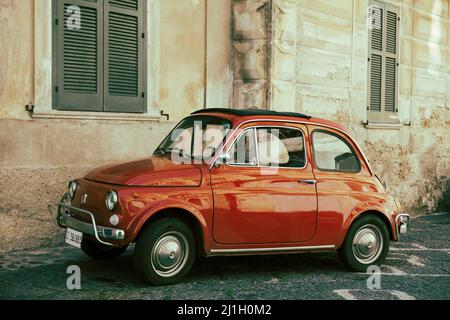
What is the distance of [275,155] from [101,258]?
6.96 feet

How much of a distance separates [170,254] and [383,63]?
27.3 feet

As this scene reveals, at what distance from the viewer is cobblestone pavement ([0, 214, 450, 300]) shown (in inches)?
231

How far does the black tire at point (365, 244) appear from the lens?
693 cm

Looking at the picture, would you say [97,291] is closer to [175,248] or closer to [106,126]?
[175,248]

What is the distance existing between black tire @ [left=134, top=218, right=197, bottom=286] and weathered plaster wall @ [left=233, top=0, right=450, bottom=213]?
451cm

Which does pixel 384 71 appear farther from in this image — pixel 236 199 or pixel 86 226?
pixel 86 226

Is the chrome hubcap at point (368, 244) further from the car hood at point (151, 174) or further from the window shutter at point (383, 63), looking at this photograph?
the window shutter at point (383, 63)

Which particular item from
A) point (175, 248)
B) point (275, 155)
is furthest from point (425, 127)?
point (175, 248)

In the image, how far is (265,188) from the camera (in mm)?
6434

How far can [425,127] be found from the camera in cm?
1421

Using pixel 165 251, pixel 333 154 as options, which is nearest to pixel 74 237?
pixel 165 251

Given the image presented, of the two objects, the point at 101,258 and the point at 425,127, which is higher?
the point at 425,127

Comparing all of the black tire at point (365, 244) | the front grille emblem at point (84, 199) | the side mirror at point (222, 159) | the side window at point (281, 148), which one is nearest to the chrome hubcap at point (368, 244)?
the black tire at point (365, 244)

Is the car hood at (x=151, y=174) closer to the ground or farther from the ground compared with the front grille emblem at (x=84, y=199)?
farther from the ground
